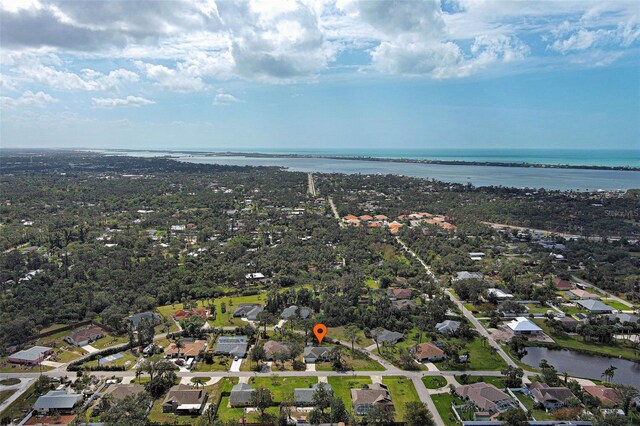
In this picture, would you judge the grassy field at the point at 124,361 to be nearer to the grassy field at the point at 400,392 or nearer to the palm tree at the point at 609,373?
the grassy field at the point at 400,392

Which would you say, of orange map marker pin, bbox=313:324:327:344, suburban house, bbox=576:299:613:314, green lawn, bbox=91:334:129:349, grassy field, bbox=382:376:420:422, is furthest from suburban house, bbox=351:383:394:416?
suburban house, bbox=576:299:613:314

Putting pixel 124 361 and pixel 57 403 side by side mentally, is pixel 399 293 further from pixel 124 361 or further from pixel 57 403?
pixel 57 403

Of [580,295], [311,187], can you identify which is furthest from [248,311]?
[311,187]

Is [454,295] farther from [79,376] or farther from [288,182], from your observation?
[288,182]

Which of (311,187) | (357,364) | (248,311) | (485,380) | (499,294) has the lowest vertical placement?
(357,364)

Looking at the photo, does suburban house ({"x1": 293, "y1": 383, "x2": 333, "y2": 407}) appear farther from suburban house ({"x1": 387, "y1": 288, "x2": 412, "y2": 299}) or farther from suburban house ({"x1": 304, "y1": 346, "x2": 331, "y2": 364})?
suburban house ({"x1": 387, "y1": 288, "x2": 412, "y2": 299})

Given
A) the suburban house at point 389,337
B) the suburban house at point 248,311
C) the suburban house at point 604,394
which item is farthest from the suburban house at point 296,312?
the suburban house at point 604,394
